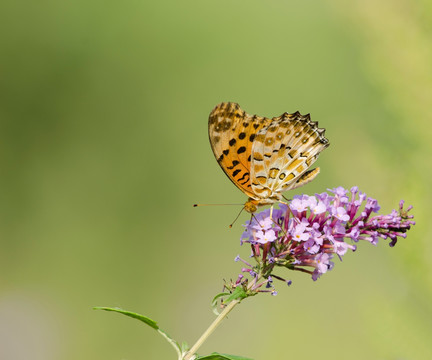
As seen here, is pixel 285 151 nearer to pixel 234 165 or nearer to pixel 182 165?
pixel 234 165

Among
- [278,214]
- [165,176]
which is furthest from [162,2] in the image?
[278,214]

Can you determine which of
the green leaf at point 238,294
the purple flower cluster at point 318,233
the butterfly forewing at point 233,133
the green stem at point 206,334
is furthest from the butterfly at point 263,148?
the green stem at point 206,334

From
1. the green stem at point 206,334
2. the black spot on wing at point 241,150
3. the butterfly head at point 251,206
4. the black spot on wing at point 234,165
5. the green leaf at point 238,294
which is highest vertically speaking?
the black spot on wing at point 241,150

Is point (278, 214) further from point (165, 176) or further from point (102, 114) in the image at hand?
point (102, 114)

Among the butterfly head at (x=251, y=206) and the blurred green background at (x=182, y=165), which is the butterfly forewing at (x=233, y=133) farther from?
the blurred green background at (x=182, y=165)

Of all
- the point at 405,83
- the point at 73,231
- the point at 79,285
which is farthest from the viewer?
the point at 73,231

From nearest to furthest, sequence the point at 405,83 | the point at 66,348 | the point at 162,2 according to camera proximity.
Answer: the point at 405,83 < the point at 66,348 < the point at 162,2
